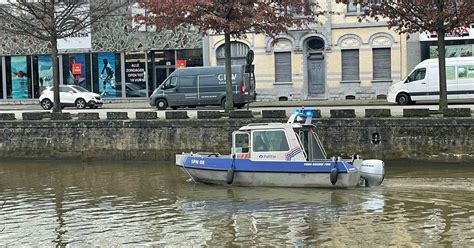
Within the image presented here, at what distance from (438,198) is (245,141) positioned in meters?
4.80

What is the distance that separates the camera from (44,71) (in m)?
45.6

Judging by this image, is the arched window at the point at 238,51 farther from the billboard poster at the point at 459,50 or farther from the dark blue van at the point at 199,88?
the billboard poster at the point at 459,50

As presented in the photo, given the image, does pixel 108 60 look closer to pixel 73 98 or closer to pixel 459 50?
pixel 73 98

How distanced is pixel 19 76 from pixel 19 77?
9cm

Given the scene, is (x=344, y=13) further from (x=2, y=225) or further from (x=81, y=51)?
(x=2, y=225)

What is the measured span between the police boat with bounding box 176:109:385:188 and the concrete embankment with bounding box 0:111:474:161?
12.6 ft

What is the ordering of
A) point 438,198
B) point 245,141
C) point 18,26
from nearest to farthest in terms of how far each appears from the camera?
point 438,198 → point 245,141 → point 18,26

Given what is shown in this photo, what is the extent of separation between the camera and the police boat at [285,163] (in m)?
16.7

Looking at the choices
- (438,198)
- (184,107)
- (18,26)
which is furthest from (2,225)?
(184,107)

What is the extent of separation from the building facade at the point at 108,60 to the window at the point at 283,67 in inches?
193

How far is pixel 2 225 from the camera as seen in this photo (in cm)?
1409

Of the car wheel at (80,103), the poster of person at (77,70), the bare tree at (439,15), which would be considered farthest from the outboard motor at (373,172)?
the poster of person at (77,70)

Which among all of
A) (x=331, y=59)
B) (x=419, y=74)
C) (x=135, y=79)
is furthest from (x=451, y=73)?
(x=135, y=79)

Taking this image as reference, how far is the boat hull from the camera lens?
1664 centimetres
